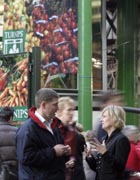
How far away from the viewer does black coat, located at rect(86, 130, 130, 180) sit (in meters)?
5.70

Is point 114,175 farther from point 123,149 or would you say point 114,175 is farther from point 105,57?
point 105,57

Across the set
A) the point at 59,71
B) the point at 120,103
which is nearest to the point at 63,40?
the point at 59,71

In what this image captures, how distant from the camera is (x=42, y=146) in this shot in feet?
17.6

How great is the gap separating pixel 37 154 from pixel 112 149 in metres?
0.97

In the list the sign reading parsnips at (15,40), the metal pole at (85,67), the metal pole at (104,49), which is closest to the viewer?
the metal pole at (85,67)

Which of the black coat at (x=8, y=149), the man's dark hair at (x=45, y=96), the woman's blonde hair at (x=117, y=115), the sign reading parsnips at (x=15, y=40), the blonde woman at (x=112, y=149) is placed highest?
the sign reading parsnips at (x=15, y=40)

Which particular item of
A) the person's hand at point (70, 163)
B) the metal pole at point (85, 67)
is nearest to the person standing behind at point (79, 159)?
the person's hand at point (70, 163)

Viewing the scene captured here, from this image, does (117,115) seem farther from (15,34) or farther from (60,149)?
(15,34)

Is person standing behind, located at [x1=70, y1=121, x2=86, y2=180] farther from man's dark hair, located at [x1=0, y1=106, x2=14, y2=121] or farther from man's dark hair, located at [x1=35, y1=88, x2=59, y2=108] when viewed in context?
man's dark hair, located at [x1=0, y1=106, x2=14, y2=121]

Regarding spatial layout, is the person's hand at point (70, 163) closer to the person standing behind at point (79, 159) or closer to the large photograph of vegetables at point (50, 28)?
the person standing behind at point (79, 159)

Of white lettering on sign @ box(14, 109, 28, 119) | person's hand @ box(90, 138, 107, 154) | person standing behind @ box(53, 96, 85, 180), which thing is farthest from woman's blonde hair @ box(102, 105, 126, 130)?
white lettering on sign @ box(14, 109, 28, 119)

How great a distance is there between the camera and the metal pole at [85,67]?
10008mm

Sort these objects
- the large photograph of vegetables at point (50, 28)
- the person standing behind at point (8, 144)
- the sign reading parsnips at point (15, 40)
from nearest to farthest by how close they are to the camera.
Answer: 1. the person standing behind at point (8, 144)
2. the sign reading parsnips at point (15, 40)
3. the large photograph of vegetables at point (50, 28)

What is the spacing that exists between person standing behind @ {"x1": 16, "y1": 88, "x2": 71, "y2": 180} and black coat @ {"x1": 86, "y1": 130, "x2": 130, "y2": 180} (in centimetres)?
48
